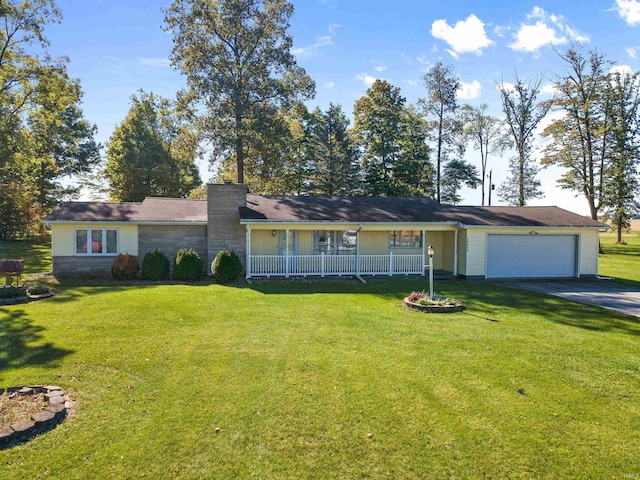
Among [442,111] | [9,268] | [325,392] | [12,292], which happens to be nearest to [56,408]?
[325,392]

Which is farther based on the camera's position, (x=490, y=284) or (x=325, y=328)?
(x=490, y=284)

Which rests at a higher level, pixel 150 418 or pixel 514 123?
pixel 514 123

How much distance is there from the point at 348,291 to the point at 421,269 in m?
5.16

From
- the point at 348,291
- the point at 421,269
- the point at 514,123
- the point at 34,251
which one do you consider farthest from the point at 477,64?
the point at 34,251

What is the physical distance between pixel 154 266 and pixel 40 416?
11.4 meters

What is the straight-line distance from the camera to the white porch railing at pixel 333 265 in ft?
54.5

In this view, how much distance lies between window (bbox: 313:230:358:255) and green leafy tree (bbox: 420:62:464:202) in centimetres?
1818

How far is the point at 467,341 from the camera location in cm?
807

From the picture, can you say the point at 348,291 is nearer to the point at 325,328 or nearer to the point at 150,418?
the point at 325,328

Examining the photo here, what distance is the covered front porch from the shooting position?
1672 cm

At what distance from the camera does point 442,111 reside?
3288 centimetres

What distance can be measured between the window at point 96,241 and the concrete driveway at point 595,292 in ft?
54.2

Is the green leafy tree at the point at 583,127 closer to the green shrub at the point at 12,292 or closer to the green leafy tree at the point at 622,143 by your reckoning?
the green leafy tree at the point at 622,143

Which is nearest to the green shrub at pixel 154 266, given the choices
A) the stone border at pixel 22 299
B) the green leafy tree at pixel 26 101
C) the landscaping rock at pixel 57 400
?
the stone border at pixel 22 299
